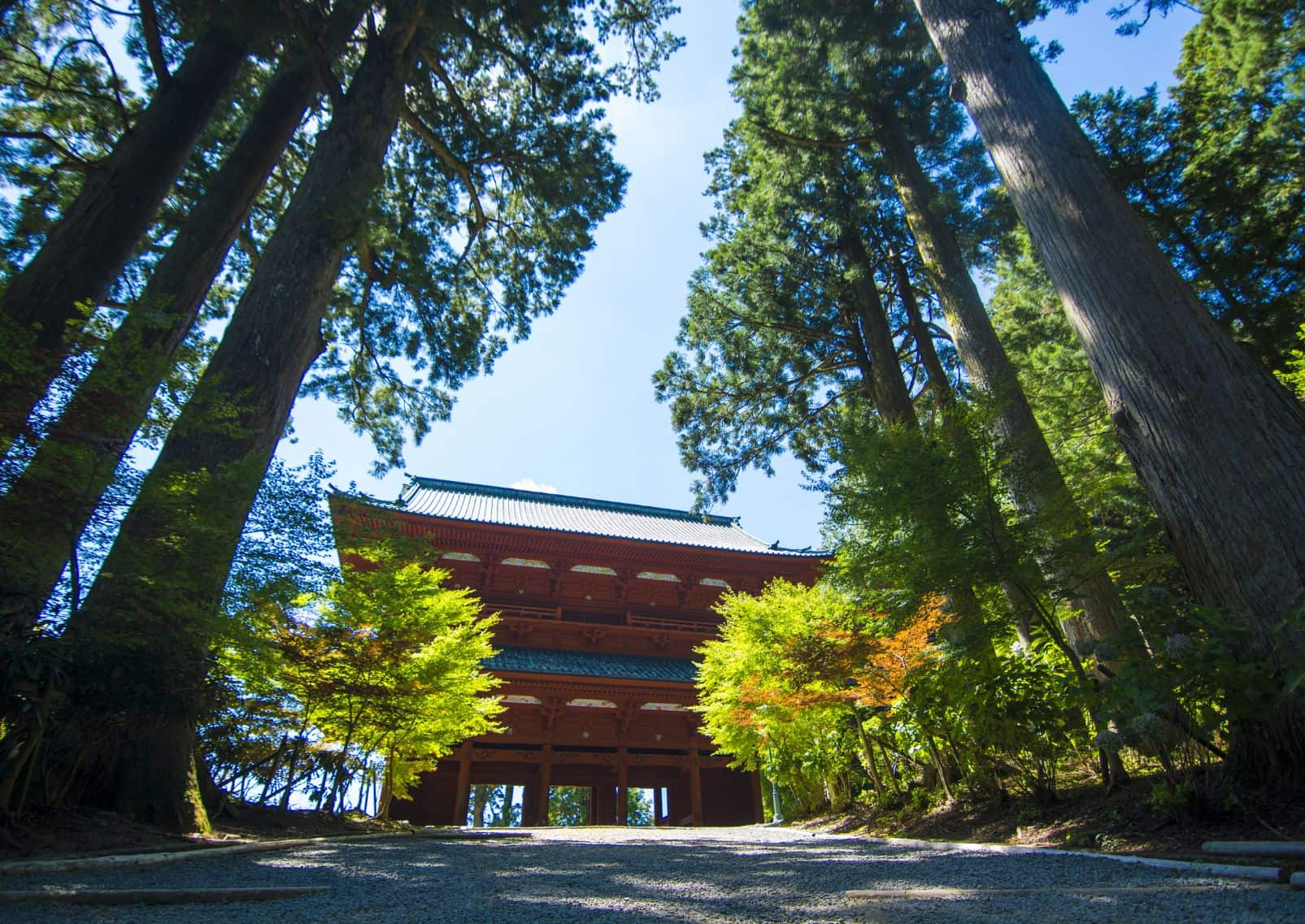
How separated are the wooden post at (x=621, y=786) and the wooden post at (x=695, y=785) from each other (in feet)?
4.00

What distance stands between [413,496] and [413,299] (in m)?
8.77

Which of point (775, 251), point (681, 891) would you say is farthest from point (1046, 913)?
point (775, 251)

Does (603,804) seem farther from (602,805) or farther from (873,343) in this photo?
(873,343)

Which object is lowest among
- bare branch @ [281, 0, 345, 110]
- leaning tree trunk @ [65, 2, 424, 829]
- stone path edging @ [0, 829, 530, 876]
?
stone path edging @ [0, 829, 530, 876]

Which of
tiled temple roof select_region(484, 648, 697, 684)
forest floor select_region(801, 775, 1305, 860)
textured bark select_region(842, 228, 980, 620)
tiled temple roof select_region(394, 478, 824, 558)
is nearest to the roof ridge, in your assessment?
tiled temple roof select_region(394, 478, 824, 558)

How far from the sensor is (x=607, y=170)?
898cm

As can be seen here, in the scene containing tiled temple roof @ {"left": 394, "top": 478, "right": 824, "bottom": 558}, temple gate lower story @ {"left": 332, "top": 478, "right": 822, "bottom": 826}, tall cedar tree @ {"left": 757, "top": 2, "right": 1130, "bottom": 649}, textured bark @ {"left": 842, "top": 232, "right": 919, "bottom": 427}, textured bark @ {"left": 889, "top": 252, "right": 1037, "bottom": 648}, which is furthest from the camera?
tiled temple roof @ {"left": 394, "top": 478, "right": 824, "bottom": 558}

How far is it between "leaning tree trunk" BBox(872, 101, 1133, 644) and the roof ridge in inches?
413

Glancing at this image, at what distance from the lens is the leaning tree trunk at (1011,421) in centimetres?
416

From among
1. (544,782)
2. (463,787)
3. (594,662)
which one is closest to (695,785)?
(544,782)

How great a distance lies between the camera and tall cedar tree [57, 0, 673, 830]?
3.46m

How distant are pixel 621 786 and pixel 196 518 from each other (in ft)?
33.1

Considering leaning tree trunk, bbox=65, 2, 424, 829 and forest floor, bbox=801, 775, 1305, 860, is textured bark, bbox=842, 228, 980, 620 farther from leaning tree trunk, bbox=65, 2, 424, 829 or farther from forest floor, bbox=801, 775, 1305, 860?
leaning tree trunk, bbox=65, 2, 424, 829

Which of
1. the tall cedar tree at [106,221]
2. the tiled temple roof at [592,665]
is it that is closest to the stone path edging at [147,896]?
the tall cedar tree at [106,221]
